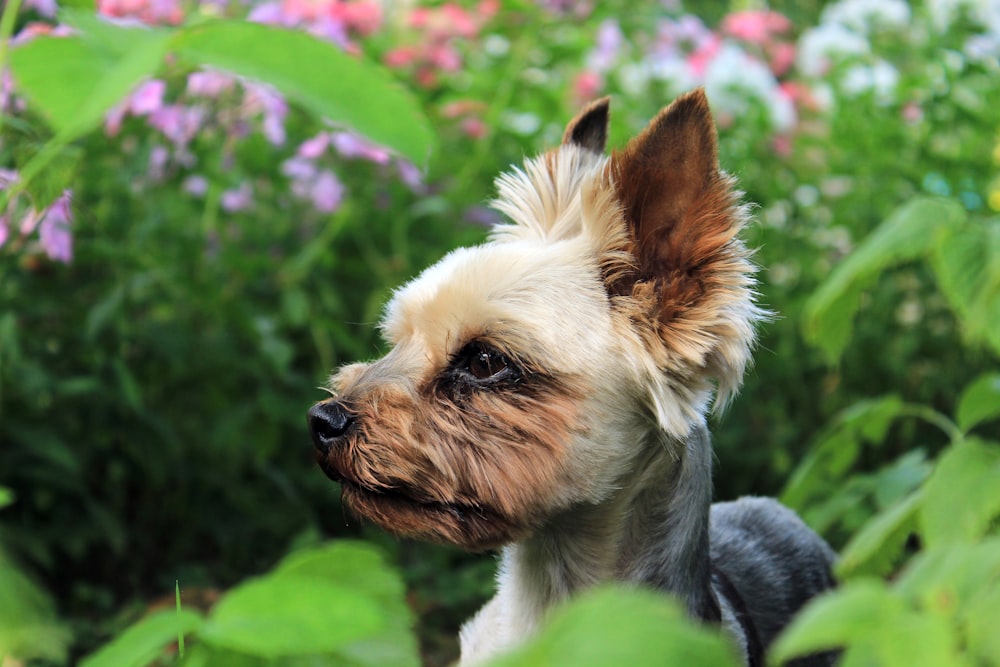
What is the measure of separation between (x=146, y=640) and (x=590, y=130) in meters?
2.03

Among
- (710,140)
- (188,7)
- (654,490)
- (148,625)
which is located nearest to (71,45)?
(148,625)

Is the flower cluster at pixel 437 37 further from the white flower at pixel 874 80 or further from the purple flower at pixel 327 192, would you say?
the white flower at pixel 874 80

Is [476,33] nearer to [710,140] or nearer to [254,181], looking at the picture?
[254,181]

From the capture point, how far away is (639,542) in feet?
8.21

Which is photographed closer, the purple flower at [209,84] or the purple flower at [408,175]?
the purple flower at [209,84]

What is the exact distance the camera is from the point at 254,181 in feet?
15.4

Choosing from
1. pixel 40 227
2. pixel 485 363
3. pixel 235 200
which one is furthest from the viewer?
pixel 235 200

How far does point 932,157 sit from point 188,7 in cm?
307

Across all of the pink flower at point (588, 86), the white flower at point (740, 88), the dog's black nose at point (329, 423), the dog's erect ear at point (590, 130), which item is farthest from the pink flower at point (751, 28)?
the dog's black nose at point (329, 423)

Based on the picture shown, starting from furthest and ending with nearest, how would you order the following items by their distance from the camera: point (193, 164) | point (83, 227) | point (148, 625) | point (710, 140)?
point (193, 164), point (83, 227), point (710, 140), point (148, 625)

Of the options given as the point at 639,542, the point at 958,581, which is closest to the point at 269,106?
the point at 639,542

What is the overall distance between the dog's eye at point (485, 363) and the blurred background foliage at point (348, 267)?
0.57 m

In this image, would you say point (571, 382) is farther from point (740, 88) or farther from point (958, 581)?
point (740, 88)

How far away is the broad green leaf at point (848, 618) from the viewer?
946 mm
